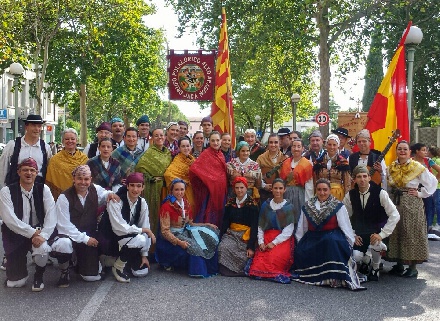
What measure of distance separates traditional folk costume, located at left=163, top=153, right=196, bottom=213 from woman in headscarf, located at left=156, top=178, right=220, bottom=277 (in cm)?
42

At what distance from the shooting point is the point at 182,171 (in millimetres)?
7434

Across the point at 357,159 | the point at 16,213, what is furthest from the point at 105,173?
the point at 357,159

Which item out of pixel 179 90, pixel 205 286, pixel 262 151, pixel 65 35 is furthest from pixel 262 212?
pixel 65 35

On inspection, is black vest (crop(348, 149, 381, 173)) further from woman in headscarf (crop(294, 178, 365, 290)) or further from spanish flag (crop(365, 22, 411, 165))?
woman in headscarf (crop(294, 178, 365, 290))

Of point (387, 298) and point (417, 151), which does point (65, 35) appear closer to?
point (417, 151)

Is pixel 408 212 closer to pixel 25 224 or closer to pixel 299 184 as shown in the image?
pixel 299 184

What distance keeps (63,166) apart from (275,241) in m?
2.75

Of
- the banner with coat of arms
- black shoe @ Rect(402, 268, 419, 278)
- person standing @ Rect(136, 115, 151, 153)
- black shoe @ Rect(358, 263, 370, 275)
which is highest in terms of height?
the banner with coat of arms

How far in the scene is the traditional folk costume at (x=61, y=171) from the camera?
6.94 metres

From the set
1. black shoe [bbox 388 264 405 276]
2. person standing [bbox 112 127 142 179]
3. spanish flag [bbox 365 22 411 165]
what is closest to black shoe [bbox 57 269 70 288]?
person standing [bbox 112 127 142 179]

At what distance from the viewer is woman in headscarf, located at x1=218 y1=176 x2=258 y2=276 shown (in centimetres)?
667

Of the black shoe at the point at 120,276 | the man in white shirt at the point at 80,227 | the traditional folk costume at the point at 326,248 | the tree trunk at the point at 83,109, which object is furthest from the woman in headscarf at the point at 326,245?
the tree trunk at the point at 83,109

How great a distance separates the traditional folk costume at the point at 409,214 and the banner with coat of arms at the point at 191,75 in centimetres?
510

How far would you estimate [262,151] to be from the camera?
841cm
